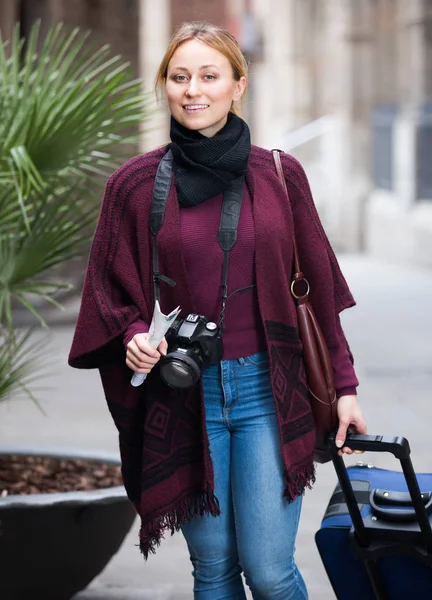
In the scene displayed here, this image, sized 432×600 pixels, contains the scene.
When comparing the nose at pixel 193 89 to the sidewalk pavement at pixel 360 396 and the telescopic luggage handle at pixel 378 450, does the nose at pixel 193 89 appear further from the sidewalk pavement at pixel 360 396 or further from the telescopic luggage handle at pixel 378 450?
the sidewalk pavement at pixel 360 396

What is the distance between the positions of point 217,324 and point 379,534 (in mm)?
650

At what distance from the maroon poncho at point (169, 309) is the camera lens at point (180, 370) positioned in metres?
0.15

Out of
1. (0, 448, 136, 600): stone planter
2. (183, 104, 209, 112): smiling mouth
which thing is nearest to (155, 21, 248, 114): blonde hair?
(183, 104, 209, 112): smiling mouth

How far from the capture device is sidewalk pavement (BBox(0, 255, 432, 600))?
5.23 meters

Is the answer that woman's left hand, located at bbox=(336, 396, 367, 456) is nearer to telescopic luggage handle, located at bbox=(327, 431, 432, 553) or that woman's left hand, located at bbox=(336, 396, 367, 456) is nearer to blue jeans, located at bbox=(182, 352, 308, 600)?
telescopic luggage handle, located at bbox=(327, 431, 432, 553)

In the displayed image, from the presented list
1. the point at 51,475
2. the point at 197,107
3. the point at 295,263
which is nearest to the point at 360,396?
the point at 51,475

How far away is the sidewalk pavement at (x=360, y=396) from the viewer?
17.1ft

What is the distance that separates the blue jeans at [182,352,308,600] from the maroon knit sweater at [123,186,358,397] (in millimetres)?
57

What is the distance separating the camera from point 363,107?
2283 cm

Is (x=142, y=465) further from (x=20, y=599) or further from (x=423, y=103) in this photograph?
(x=423, y=103)

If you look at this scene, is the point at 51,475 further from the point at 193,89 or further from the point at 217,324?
the point at 193,89

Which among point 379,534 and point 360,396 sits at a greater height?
point 379,534

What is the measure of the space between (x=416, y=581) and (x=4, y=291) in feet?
6.38

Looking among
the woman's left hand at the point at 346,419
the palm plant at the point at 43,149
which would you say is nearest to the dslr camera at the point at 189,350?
the woman's left hand at the point at 346,419
